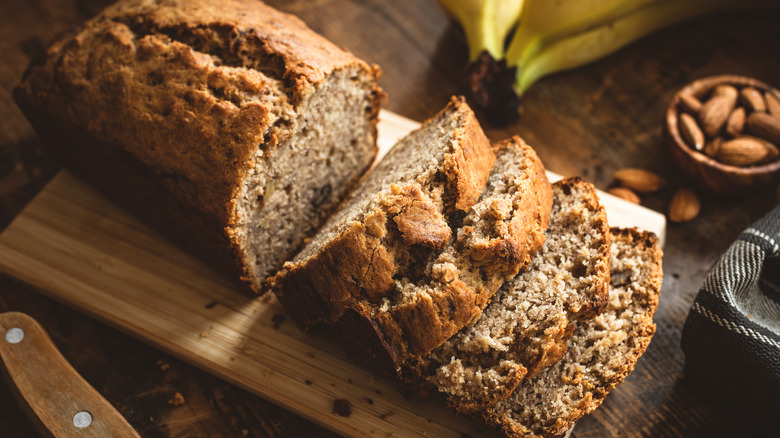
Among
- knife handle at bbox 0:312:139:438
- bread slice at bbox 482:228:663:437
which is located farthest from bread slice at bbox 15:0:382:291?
bread slice at bbox 482:228:663:437

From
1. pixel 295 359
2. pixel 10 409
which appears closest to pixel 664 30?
pixel 295 359

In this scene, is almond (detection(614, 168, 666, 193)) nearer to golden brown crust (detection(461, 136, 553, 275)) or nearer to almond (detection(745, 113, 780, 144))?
almond (detection(745, 113, 780, 144))

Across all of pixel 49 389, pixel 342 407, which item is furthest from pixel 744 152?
pixel 49 389

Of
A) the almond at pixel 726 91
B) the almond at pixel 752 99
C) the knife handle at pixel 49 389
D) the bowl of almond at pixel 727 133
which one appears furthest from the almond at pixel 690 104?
the knife handle at pixel 49 389

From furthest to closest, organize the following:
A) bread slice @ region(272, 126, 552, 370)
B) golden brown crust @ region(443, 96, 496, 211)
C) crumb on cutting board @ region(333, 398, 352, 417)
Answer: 1. crumb on cutting board @ region(333, 398, 352, 417)
2. golden brown crust @ region(443, 96, 496, 211)
3. bread slice @ region(272, 126, 552, 370)

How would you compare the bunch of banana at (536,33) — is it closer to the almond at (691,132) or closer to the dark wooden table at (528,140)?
the dark wooden table at (528,140)

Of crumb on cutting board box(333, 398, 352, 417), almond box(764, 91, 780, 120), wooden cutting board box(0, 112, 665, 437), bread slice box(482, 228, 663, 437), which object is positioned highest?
almond box(764, 91, 780, 120)
